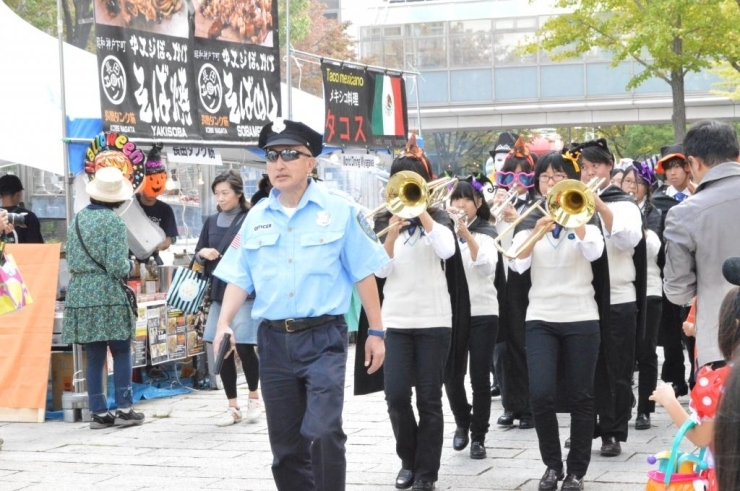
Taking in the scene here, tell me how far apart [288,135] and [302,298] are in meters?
0.76

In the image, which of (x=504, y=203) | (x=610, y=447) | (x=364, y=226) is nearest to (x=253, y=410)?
(x=504, y=203)

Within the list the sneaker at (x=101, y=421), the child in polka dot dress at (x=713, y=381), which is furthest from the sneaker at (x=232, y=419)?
the child in polka dot dress at (x=713, y=381)

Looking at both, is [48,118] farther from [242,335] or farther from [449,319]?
[449,319]

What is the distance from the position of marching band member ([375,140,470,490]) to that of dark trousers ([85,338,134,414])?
315 cm

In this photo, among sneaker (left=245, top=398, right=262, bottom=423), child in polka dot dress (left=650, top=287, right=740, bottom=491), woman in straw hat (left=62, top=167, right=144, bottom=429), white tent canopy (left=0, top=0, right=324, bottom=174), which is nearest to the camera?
child in polka dot dress (left=650, top=287, right=740, bottom=491)

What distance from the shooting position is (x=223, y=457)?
7.98 metres

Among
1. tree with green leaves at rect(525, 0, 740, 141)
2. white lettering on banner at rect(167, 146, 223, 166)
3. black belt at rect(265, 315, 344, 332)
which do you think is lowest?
black belt at rect(265, 315, 344, 332)

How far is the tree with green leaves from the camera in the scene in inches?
815

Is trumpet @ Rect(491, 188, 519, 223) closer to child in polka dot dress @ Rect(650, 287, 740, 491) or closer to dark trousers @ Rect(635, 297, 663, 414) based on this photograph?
dark trousers @ Rect(635, 297, 663, 414)

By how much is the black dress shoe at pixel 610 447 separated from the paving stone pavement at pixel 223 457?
49mm

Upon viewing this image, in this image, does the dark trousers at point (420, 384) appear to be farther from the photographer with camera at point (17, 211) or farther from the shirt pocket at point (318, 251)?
the photographer with camera at point (17, 211)

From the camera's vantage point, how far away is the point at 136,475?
24.5 ft

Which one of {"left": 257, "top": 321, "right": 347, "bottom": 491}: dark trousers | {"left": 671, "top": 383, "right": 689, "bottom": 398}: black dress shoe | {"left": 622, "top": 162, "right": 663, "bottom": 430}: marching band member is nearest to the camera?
{"left": 257, "top": 321, "right": 347, "bottom": 491}: dark trousers

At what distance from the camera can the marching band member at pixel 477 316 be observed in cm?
763
